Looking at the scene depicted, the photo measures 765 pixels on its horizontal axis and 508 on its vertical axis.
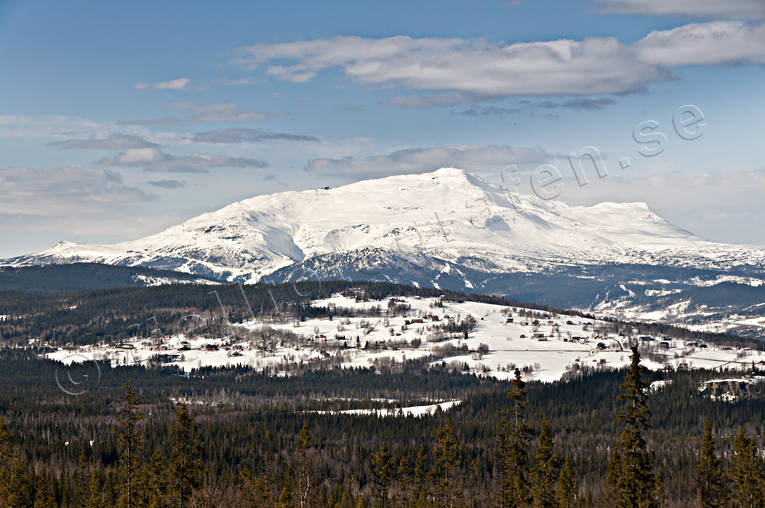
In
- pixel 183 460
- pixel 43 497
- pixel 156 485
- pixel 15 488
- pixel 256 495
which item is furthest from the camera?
pixel 256 495

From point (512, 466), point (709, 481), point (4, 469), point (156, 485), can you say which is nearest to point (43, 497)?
point (4, 469)

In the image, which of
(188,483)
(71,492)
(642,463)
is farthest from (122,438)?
(71,492)

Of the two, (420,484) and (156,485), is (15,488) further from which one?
(420,484)

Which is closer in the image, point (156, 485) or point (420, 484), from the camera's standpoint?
point (156, 485)

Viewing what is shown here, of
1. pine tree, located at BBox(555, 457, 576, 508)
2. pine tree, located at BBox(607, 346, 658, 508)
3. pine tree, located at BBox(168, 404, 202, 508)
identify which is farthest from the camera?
pine tree, located at BBox(555, 457, 576, 508)

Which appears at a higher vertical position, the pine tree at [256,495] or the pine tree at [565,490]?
the pine tree at [565,490]

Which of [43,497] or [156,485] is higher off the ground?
[156,485]

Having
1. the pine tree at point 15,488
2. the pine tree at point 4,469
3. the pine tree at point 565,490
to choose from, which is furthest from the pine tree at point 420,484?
the pine tree at point 4,469

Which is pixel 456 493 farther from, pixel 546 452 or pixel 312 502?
pixel 312 502

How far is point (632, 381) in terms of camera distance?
95.7 metres

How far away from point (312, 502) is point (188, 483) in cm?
6262

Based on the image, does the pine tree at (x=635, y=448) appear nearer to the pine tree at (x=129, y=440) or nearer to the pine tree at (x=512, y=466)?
the pine tree at (x=512, y=466)

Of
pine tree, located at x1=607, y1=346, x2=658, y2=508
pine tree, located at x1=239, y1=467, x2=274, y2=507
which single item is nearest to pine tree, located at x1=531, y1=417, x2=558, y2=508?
pine tree, located at x1=607, y1=346, x2=658, y2=508

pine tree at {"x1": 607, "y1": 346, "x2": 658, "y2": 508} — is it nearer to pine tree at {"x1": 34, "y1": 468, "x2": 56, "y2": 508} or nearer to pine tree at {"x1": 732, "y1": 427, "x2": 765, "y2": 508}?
pine tree at {"x1": 732, "y1": 427, "x2": 765, "y2": 508}
